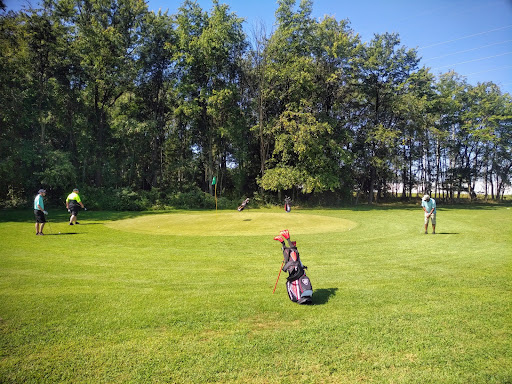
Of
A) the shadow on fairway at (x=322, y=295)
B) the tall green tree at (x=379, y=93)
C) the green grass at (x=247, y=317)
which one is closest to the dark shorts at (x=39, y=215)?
the green grass at (x=247, y=317)

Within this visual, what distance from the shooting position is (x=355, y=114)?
135ft

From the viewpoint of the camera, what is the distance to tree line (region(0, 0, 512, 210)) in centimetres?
2748

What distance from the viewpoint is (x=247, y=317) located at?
5305 mm

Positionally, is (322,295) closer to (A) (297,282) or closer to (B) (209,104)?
(A) (297,282)

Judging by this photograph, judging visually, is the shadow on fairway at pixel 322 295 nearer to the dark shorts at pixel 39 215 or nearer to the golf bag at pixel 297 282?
the golf bag at pixel 297 282

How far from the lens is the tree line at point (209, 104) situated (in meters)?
27.5

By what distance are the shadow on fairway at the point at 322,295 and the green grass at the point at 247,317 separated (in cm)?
6

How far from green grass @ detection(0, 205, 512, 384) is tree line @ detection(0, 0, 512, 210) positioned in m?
22.0

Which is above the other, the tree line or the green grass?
the tree line

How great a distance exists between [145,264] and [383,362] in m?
6.98

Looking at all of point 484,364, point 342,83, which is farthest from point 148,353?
point 342,83

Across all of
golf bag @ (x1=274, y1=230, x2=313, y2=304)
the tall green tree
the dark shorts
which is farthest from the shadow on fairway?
the tall green tree

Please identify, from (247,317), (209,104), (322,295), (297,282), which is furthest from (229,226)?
(209,104)

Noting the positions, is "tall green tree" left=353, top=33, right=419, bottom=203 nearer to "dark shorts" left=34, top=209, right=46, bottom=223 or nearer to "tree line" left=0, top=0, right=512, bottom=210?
"tree line" left=0, top=0, right=512, bottom=210
